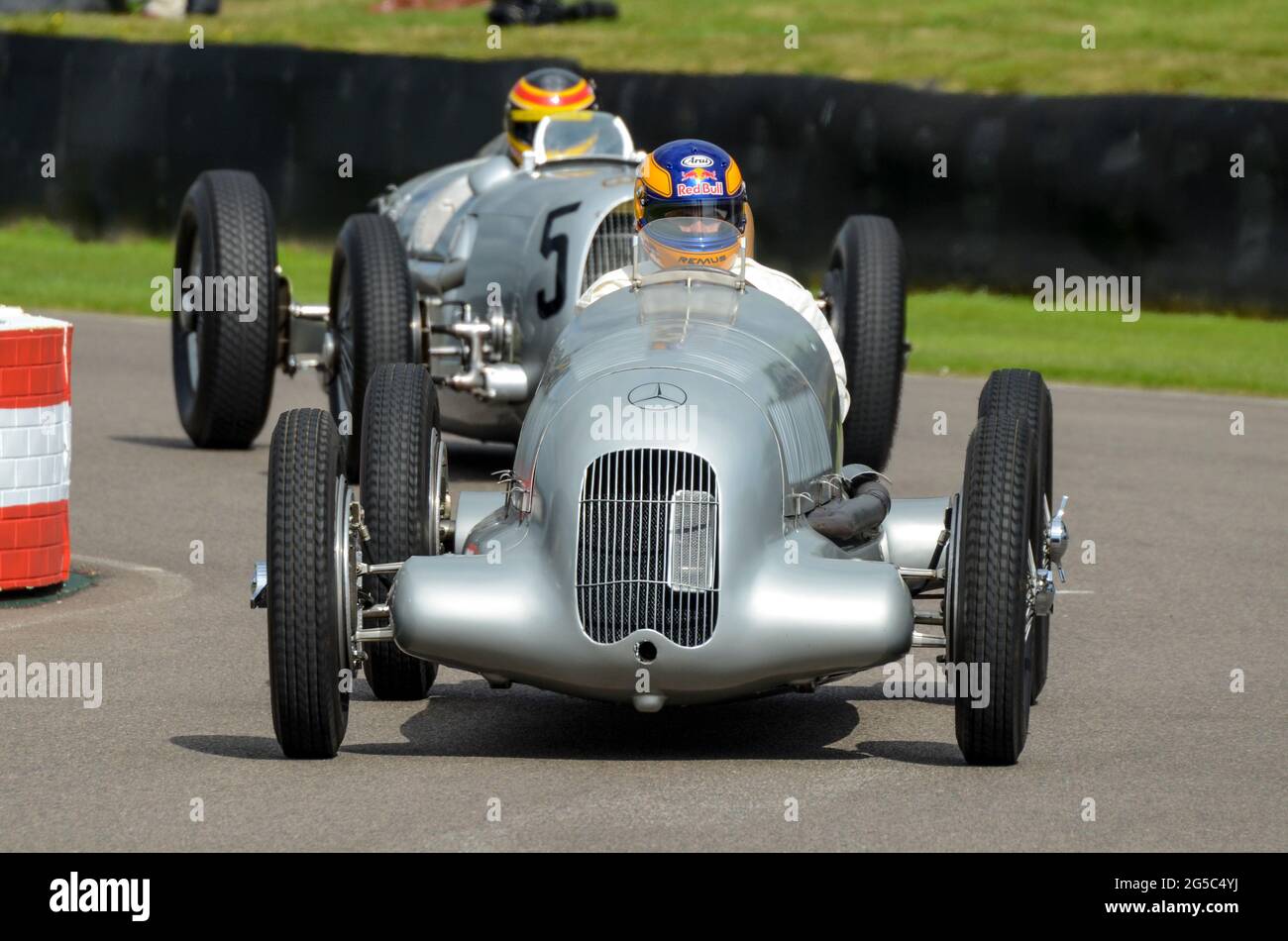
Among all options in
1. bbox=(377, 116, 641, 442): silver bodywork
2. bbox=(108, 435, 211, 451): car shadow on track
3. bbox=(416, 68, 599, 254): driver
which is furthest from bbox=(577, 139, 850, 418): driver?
bbox=(108, 435, 211, 451): car shadow on track

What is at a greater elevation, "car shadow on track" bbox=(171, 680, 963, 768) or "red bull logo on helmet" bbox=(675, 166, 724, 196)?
"red bull logo on helmet" bbox=(675, 166, 724, 196)

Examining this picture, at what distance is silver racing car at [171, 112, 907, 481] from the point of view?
1116 centimetres

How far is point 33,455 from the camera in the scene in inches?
341

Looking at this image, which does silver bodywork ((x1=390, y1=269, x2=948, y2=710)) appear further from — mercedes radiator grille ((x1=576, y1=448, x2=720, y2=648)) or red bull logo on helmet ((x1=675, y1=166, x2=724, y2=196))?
red bull logo on helmet ((x1=675, y1=166, x2=724, y2=196))

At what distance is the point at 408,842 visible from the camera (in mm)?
5496

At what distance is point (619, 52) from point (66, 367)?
1960cm

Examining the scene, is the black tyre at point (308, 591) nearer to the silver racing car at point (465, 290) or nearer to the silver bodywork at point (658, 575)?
the silver bodywork at point (658, 575)

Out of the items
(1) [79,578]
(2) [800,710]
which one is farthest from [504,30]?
(2) [800,710]

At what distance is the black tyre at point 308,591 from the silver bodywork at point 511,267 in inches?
183

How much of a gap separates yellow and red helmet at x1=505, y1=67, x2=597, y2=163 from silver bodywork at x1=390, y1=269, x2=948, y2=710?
6539 millimetres

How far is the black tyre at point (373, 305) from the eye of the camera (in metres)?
11.1

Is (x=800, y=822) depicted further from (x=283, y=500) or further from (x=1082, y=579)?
(x=1082, y=579)

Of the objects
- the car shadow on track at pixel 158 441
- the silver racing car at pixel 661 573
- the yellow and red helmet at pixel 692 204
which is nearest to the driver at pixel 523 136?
the car shadow on track at pixel 158 441

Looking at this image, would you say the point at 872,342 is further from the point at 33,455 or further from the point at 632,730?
the point at 632,730
